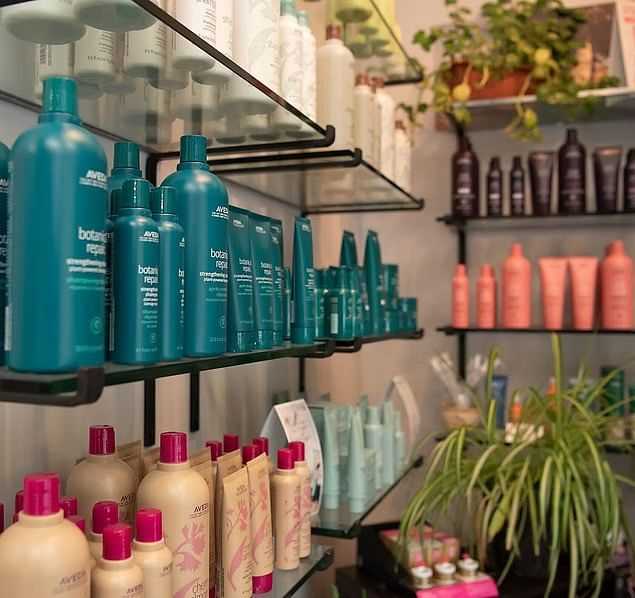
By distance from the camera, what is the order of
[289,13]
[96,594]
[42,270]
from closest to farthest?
[42,270], [96,594], [289,13]

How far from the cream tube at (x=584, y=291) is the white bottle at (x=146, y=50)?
1.58 metres

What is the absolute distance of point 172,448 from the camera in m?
0.83

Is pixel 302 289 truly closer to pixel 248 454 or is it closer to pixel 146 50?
pixel 248 454

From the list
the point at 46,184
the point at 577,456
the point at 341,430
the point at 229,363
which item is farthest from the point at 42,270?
the point at 577,456

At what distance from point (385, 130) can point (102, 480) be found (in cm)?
109

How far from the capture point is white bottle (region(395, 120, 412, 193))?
1.76 metres

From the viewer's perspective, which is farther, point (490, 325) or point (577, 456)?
point (490, 325)

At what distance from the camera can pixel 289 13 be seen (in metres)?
1.13

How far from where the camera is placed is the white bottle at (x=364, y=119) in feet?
4.83

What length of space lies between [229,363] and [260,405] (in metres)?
0.88

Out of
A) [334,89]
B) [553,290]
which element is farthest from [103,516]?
[553,290]

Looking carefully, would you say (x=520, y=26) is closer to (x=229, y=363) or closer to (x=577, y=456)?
(x=577, y=456)

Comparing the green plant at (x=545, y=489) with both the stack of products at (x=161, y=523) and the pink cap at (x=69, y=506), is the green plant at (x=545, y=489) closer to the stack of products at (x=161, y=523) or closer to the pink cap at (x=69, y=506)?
the stack of products at (x=161, y=523)

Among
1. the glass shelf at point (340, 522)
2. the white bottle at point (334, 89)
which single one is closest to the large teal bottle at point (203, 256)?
the white bottle at point (334, 89)
